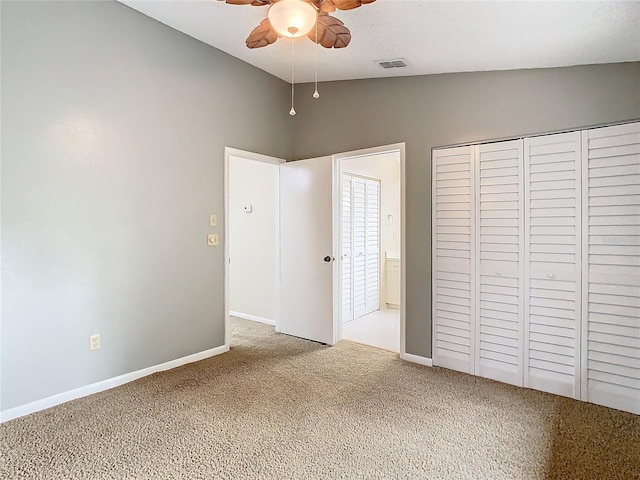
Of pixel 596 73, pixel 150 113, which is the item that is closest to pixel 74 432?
pixel 150 113

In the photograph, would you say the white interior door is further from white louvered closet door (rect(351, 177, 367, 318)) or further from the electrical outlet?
the electrical outlet

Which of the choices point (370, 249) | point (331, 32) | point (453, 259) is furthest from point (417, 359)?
point (331, 32)

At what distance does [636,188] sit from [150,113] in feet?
11.6

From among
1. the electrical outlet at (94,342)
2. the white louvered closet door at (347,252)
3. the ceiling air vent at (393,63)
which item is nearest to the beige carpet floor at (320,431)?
the electrical outlet at (94,342)

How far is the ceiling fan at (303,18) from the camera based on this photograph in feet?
5.96

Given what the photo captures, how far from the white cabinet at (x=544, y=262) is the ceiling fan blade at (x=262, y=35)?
1.70 meters

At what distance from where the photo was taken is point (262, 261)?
189 inches

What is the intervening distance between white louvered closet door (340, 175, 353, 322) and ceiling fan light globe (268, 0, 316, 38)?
2.87 meters

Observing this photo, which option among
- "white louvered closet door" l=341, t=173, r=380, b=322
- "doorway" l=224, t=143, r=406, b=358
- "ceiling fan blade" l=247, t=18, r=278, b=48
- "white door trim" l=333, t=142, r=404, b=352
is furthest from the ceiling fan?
"white louvered closet door" l=341, t=173, r=380, b=322

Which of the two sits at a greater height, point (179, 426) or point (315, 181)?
point (315, 181)

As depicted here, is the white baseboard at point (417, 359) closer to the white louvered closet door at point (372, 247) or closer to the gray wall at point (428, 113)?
the gray wall at point (428, 113)

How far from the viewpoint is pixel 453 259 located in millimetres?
3168

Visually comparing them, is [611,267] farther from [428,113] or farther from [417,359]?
[428,113]

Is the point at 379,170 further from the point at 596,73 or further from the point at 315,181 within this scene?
the point at 596,73
